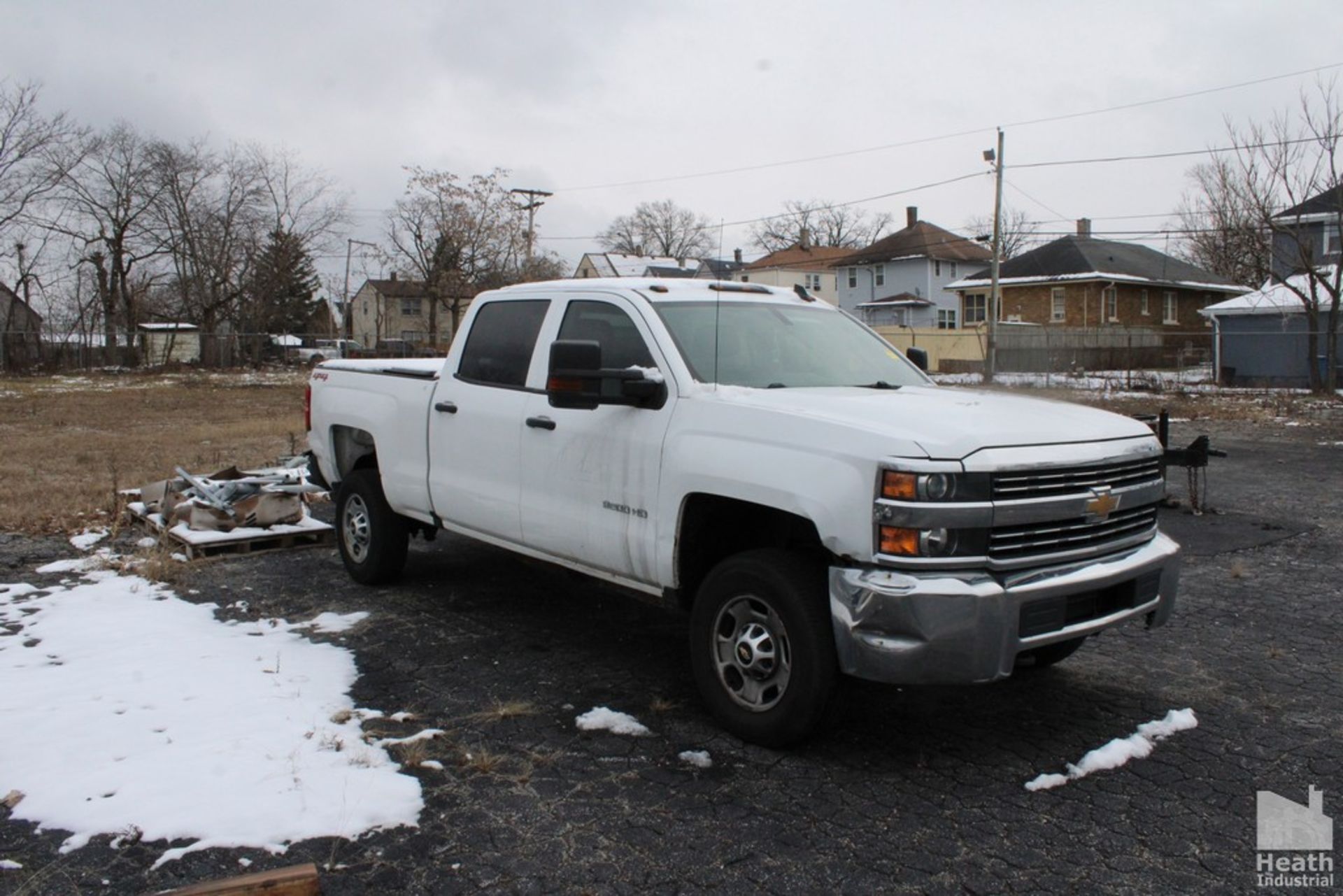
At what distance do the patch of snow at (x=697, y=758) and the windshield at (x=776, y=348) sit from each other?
5.23ft

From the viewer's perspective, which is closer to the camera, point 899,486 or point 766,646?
point 899,486

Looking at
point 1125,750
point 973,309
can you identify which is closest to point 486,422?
point 1125,750

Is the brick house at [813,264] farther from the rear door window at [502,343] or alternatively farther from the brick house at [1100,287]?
the rear door window at [502,343]

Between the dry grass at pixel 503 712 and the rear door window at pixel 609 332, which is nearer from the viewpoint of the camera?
the dry grass at pixel 503 712

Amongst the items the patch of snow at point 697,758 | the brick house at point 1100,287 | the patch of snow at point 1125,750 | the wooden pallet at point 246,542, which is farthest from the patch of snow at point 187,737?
the brick house at point 1100,287

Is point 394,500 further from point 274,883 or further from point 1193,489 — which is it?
point 1193,489

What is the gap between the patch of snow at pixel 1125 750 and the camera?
394cm

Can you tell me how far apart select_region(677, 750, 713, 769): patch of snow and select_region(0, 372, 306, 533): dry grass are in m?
7.00

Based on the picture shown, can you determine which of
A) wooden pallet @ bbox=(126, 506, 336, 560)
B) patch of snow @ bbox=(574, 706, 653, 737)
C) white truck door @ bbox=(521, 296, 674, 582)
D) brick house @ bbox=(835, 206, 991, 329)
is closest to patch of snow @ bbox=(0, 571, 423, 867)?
patch of snow @ bbox=(574, 706, 653, 737)

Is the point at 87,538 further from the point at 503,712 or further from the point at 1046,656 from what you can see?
the point at 1046,656

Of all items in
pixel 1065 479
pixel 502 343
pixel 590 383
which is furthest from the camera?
pixel 502 343

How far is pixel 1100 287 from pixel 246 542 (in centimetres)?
4585

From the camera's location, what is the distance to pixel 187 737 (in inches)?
164

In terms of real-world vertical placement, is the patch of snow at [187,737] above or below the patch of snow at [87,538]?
below
